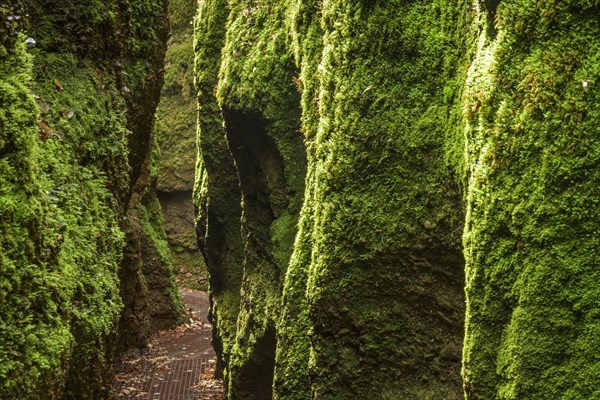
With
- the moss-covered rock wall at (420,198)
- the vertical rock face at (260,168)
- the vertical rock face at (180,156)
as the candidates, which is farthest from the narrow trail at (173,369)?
the vertical rock face at (180,156)

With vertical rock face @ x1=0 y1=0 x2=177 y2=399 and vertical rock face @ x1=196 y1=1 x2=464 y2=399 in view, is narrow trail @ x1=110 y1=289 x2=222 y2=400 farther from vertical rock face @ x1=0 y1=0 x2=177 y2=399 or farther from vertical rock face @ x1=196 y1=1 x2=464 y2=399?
vertical rock face @ x1=196 y1=1 x2=464 y2=399

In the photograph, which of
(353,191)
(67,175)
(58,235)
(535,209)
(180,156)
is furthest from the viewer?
(180,156)

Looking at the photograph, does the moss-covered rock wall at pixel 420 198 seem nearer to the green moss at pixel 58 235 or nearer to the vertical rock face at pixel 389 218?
the vertical rock face at pixel 389 218

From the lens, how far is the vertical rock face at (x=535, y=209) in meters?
4.70

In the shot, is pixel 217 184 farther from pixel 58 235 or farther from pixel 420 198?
pixel 58 235

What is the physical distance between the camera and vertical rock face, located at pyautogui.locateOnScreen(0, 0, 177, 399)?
5078mm

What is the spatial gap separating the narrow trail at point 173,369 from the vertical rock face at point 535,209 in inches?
471

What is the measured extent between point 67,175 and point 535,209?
14.6ft

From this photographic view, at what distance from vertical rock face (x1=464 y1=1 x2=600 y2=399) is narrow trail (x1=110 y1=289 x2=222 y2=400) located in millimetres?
11962

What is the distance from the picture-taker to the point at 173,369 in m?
18.8

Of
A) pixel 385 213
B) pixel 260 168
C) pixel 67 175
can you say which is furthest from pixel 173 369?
pixel 385 213

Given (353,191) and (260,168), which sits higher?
(260,168)

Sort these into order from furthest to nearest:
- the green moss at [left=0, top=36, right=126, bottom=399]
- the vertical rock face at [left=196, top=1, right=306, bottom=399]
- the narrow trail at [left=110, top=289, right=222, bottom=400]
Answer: the narrow trail at [left=110, top=289, right=222, bottom=400]
the vertical rock face at [left=196, top=1, right=306, bottom=399]
the green moss at [left=0, top=36, right=126, bottom=399]

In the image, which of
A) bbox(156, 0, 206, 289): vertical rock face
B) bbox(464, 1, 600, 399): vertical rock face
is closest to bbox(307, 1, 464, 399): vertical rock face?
bbox(464, 1, 600, 399): vertical rock face
